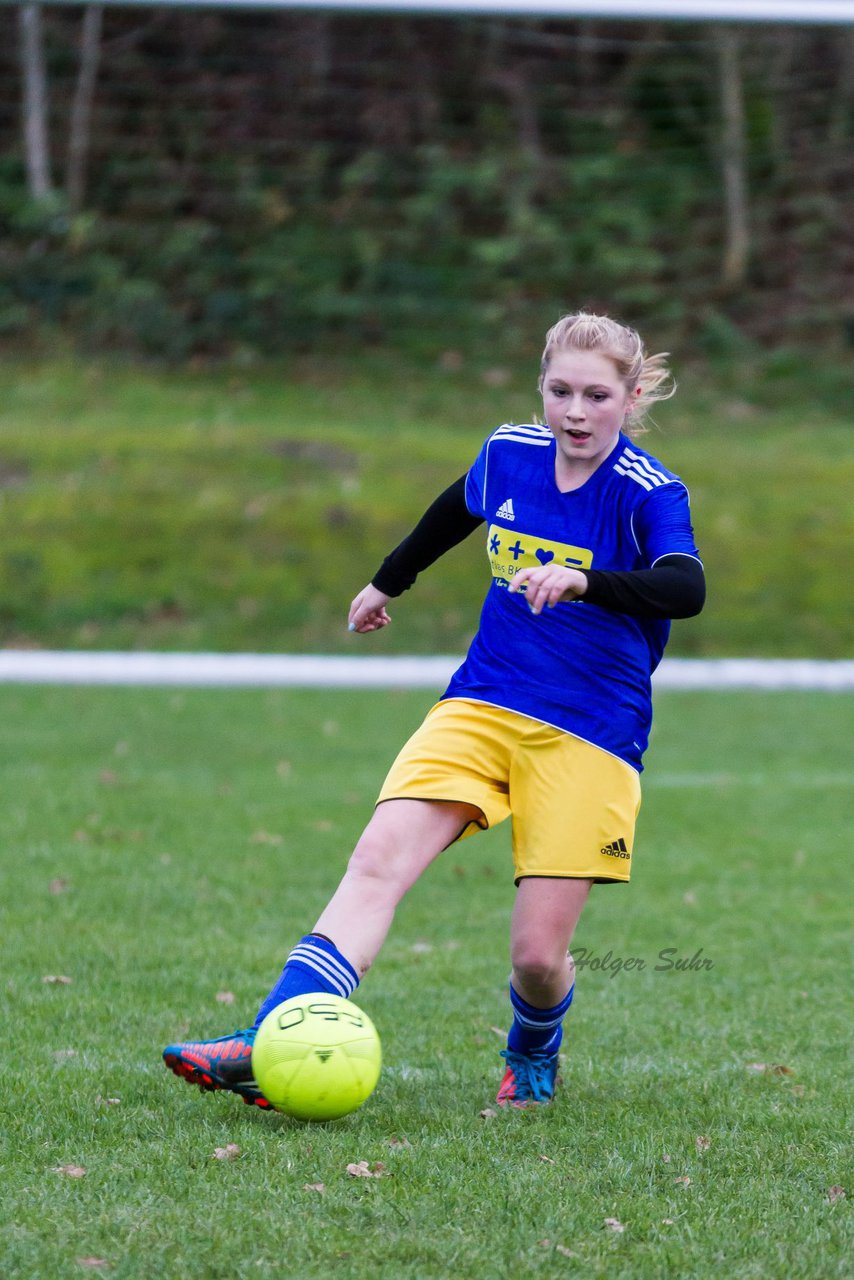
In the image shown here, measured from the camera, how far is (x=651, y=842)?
777 cm

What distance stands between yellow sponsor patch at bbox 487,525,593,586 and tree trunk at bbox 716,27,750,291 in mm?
12561

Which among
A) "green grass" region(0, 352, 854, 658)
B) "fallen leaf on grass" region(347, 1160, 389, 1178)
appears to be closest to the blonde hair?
"fallen leaf on grass" region(347, 1160, 389, 1178)

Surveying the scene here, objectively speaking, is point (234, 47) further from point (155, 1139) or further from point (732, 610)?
point (155, 1139)

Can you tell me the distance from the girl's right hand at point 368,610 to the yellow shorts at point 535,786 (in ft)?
1.77

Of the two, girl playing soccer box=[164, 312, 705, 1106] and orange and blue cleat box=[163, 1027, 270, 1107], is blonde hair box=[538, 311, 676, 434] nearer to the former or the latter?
girl playing soccer box=[164, 312, 705, 1106]

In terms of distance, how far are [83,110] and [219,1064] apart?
1345 cm

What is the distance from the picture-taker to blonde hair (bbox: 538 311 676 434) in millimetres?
3902

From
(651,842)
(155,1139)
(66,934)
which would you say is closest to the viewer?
(155,1139)

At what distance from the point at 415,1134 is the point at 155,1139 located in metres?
0.58

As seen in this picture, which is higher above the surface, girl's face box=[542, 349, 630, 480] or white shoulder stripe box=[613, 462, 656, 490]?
girl's face box=[542, 349, 630, 480]

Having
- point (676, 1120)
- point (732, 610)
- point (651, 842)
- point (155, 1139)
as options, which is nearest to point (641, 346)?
point (676, 1120)

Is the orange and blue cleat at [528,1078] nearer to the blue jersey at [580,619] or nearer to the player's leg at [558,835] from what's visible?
the player's leg at [558,835]

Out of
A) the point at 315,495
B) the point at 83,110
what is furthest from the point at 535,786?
the point at 83,110

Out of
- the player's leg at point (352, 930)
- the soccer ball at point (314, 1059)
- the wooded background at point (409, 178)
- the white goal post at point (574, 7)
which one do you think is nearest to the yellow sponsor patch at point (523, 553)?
the player's leg at point (352, 930)
